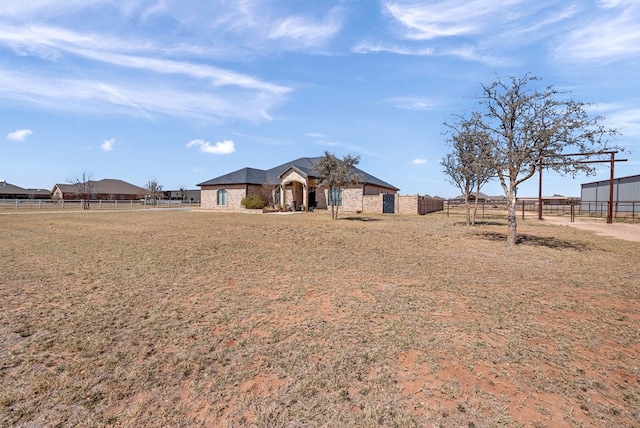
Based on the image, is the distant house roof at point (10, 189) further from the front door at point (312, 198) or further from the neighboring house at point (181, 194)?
the front door at point (312, 198)

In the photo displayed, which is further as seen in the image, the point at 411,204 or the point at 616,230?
the point at 411,204

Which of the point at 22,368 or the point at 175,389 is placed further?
the point at 22,368

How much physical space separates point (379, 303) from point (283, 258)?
14.8 ft

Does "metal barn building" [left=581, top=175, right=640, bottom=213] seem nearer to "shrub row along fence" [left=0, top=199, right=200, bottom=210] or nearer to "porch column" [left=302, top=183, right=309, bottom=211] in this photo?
"porch column" [left=302, top=183, right=309, bottom=211]

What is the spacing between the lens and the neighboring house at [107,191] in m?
76.2

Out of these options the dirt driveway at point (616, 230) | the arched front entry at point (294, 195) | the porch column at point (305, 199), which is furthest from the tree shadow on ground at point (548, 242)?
the arched front entry at point (294, 195)

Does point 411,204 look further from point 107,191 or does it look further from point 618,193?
point 107,191

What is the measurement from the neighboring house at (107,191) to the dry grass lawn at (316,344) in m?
78.9

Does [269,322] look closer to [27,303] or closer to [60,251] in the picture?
[27,303]

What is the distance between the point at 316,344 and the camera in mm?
4379

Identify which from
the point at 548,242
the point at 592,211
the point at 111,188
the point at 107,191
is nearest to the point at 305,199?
the point at 548,242

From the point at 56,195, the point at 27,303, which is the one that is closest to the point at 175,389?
the point at 27,303

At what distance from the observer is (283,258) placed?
9969mm

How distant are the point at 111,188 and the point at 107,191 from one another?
182 cm
